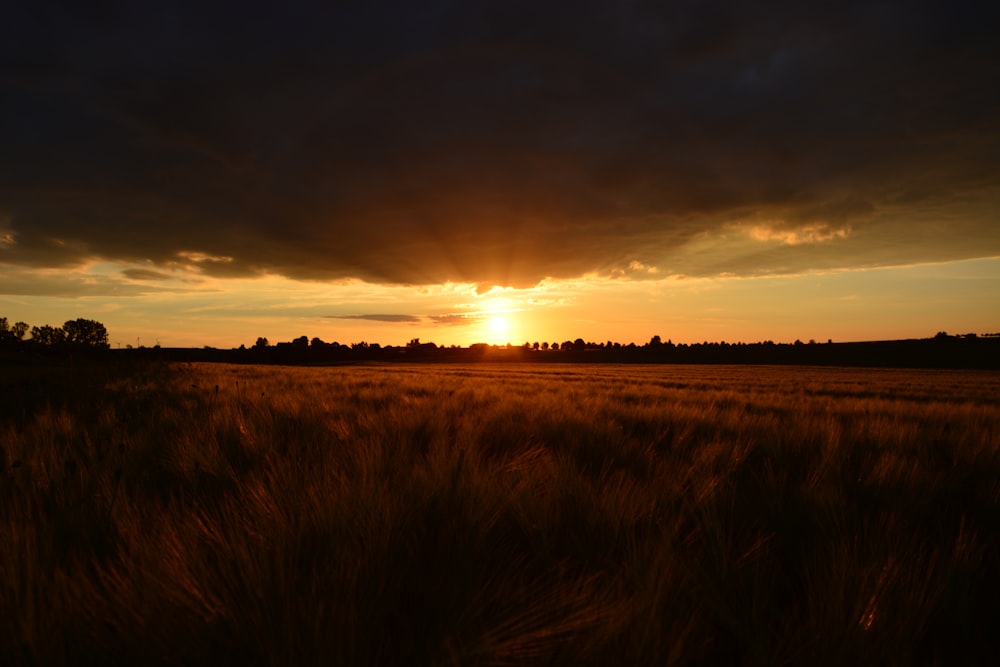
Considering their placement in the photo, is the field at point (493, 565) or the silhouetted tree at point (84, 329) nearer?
the field at point (493, 565)

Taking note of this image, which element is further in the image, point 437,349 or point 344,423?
point 437,349

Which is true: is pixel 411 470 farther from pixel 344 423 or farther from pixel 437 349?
pixel 437 349

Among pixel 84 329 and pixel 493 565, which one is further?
pixel 84 329

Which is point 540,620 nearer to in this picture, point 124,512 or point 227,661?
point 227,661

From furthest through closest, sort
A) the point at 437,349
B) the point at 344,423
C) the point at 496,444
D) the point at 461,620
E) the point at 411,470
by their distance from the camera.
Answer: the point at 437,349, the point at 344,423, the point at 496,444, the point at 411,470, the point at 461,620

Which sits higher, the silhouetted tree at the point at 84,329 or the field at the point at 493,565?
the silhouetted tree at the point at 84,329

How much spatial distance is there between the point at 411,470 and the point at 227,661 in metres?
1.14

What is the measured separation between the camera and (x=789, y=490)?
196cm

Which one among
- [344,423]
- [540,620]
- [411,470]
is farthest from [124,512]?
[344,423]

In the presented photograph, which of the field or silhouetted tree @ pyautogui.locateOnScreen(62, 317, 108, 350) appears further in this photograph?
silhouetted tree @ pyautogui.locateOnScreen(62, 317, 108, 350)

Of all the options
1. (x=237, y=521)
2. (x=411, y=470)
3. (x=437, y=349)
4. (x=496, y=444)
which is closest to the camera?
(x=237, y=521)

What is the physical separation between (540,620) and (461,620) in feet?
0.52

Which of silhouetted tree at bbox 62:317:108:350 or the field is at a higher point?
silhouetted tree at bbox 62:317:108:350

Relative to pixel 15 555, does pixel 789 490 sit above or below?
below
